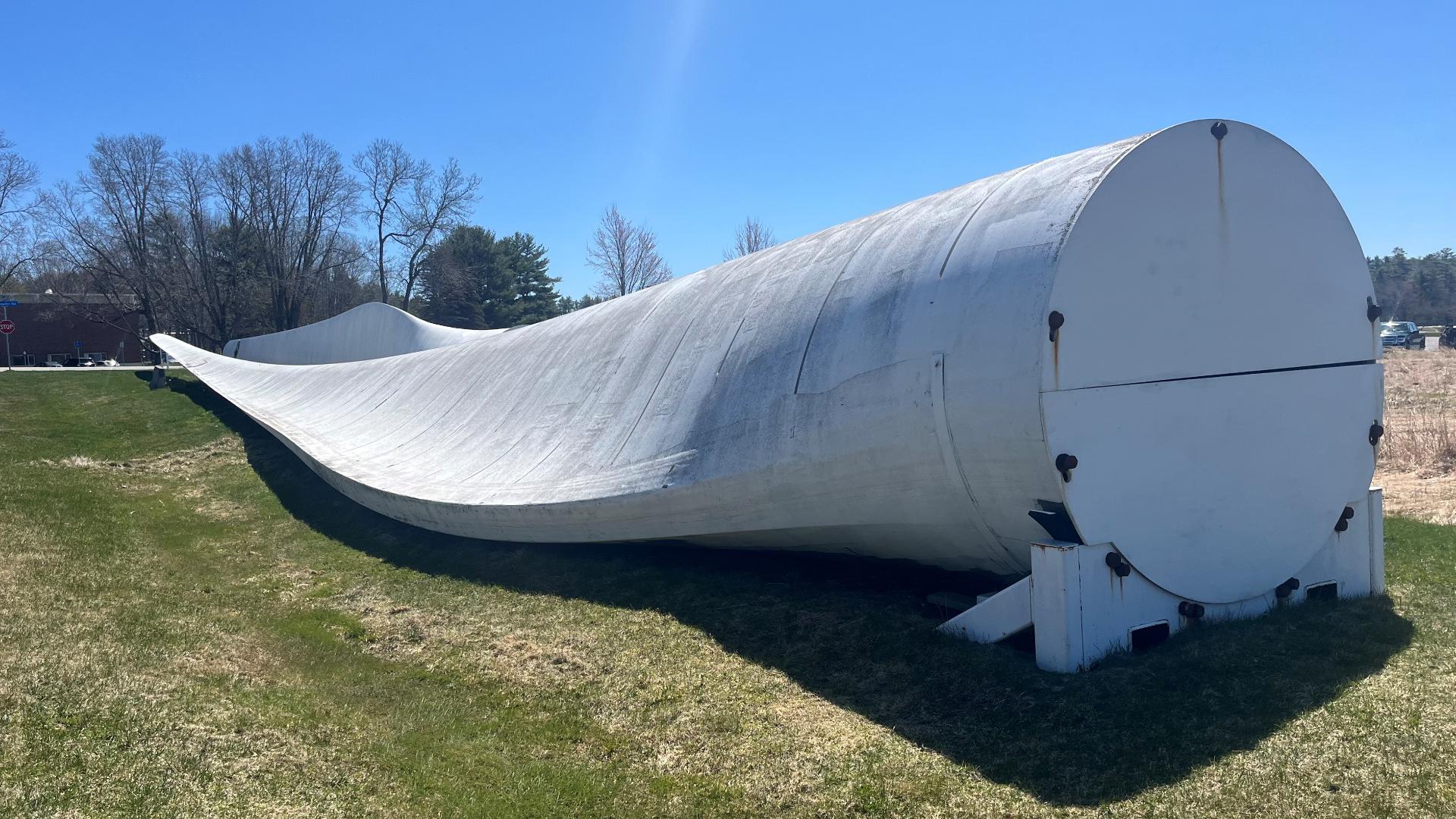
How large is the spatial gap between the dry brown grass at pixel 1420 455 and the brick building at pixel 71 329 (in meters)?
47.9

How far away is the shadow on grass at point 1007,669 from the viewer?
12.6 feet

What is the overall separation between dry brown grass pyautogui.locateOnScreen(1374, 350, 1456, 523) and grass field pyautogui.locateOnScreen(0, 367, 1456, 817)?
5.27ft

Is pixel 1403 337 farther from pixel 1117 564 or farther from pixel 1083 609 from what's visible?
pixel 1083 609

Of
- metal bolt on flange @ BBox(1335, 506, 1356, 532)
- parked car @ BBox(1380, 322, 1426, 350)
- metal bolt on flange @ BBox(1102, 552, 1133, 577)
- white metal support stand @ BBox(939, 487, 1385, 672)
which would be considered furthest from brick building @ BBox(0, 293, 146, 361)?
parked car @ BBox(1380, 322, 1426, 350)

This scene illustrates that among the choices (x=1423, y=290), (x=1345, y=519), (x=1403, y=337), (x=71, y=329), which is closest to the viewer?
(x=1345, y=519)

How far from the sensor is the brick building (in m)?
44.1

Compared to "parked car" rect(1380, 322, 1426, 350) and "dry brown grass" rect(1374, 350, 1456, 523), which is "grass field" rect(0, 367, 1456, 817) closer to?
"dry brown grass" rect(1374, 350, 1456, 523)

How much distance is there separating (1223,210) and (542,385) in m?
7.40

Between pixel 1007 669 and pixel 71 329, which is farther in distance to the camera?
pixel 71 329

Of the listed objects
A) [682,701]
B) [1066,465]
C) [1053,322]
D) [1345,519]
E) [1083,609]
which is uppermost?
[1053,322]

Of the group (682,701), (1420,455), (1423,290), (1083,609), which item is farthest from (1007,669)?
(1423,290)

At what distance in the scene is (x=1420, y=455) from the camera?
1141 centimetres

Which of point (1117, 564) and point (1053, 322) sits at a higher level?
point (1053, 322)

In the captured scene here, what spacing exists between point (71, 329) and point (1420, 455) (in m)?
52.6
